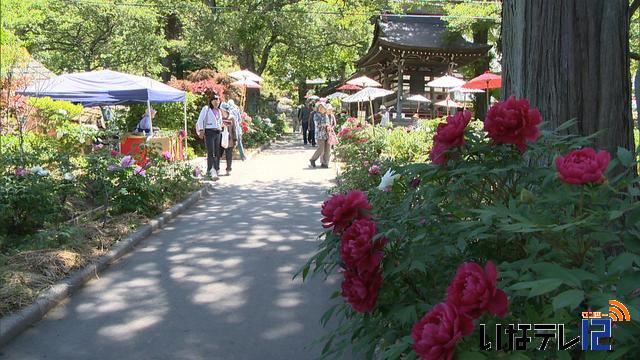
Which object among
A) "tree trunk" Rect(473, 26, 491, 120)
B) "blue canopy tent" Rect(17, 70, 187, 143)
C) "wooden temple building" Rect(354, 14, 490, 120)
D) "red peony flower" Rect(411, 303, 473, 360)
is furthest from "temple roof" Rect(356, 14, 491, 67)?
"red peony flower" Rect(411, 303, 473, 360)

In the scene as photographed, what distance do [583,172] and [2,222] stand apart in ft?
21.7

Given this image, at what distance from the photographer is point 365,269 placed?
80.3 inches

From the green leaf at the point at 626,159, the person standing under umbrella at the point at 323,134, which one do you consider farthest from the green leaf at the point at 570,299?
the person standing under umbrella at the point at 323,134

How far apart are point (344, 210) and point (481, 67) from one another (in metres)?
28.4

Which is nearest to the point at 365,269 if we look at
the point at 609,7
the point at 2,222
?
the point at 609,7

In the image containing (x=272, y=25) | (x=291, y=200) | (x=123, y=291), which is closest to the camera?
(x=123, y=291)

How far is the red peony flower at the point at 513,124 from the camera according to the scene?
2.11 metres

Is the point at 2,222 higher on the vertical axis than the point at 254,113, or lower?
lower

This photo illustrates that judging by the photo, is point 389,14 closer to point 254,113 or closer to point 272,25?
point 272,25

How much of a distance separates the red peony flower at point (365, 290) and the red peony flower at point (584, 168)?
75cm

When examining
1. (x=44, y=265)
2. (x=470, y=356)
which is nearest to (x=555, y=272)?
(x=470, y=356)

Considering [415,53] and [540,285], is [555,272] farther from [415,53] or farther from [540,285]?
[415,53]

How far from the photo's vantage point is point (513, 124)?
2096mm

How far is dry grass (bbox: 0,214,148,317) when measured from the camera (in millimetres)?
4529
